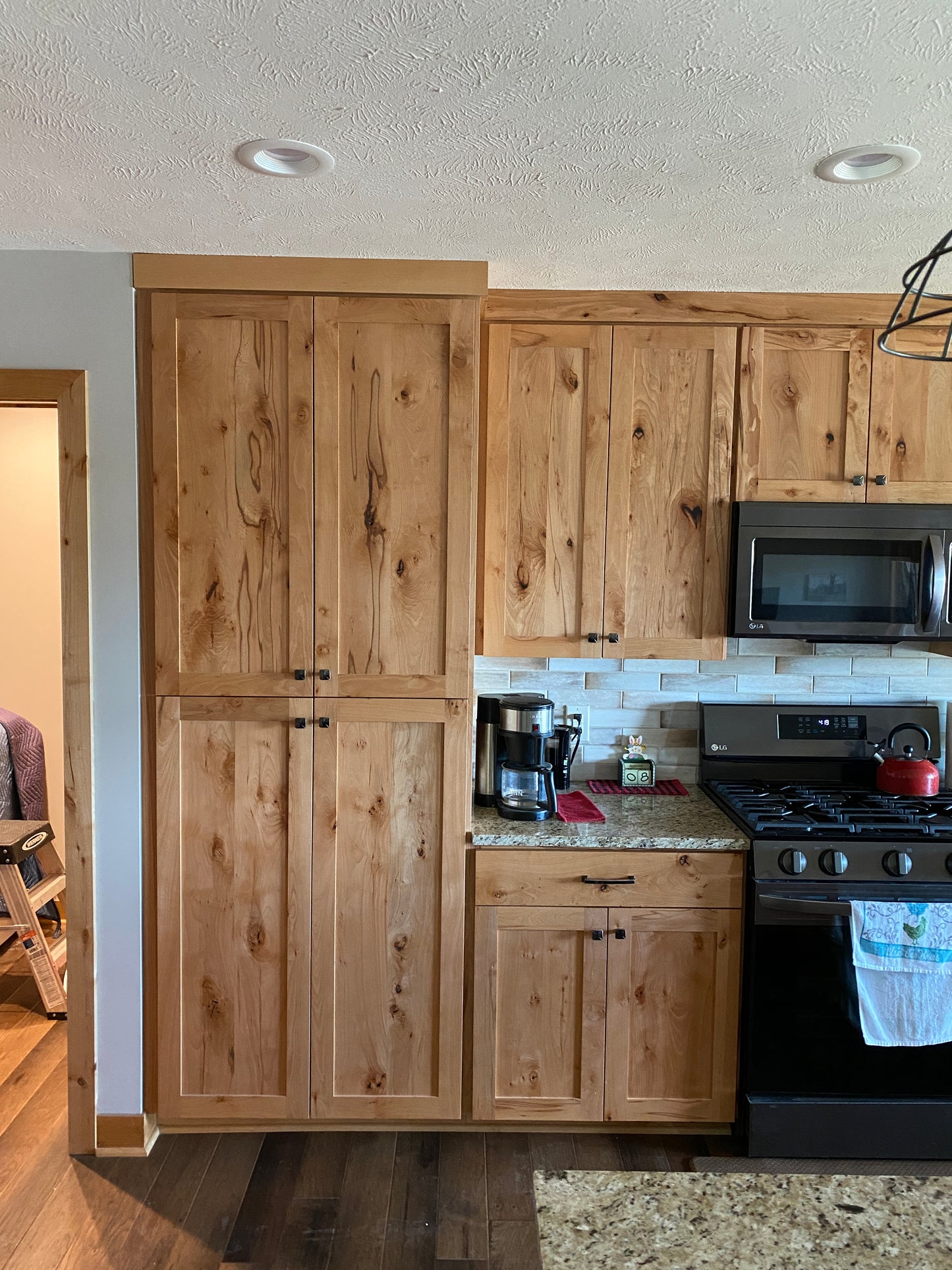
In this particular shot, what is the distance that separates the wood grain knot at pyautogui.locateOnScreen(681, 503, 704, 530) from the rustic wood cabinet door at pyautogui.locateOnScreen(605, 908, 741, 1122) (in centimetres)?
109

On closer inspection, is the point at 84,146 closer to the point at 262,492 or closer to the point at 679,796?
the point at 262,492

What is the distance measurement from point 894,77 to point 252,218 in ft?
4.35

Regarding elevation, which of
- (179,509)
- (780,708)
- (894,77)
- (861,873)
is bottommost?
(861,873)

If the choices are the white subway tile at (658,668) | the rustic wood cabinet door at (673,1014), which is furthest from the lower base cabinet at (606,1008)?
the white subway tile at (658,668)

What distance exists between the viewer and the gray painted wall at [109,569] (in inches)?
91.5

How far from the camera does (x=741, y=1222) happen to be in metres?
1.00

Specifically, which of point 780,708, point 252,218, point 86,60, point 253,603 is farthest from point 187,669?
point 780,708

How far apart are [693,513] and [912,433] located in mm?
674

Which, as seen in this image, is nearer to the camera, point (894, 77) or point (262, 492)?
point (894, 77)

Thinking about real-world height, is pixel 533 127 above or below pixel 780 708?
above

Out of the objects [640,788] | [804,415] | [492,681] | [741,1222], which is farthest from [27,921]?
[804,415]

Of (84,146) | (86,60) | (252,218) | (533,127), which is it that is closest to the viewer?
(86,60)

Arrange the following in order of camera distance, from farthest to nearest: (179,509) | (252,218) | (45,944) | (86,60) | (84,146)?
1. (45,944)
2. (179,509)
3. (252,218)
4. (84,146)
5. (86,60)

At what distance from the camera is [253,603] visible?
94.2 inches
